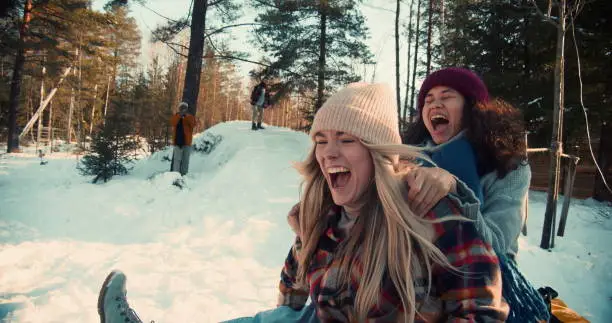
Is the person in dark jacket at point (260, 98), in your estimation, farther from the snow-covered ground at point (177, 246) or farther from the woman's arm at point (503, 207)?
the woman's arm at point (503, 207)

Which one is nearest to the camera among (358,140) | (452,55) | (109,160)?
(358,140)

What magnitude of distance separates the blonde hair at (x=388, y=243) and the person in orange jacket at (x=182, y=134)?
7739 mm

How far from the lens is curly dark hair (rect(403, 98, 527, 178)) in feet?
6.04

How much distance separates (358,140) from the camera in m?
1.51

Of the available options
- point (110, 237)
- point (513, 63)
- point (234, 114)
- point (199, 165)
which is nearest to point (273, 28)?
point (199, 165)

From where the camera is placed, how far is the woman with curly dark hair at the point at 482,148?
164cm

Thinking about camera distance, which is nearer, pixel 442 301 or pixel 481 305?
pixel 481 305

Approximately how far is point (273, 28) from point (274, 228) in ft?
26.5

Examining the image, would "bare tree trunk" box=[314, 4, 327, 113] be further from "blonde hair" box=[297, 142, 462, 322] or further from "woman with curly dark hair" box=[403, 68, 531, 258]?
"blonde hair" box=[297, 142, 462, 322]

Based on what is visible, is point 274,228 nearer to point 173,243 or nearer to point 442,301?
point 173,243

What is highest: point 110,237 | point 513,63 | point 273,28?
point 273,28

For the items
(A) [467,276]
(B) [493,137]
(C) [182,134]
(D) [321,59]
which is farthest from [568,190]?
(D) [321,59]

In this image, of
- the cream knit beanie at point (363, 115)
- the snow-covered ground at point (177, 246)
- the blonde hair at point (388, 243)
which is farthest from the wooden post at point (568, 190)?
the blonde hair at point (388, 243)

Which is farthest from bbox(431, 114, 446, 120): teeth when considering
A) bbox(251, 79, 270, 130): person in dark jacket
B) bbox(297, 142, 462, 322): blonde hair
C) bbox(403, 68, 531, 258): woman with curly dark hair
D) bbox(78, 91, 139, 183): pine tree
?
bbox(251, 79, 270, 130): person in dark jacket
